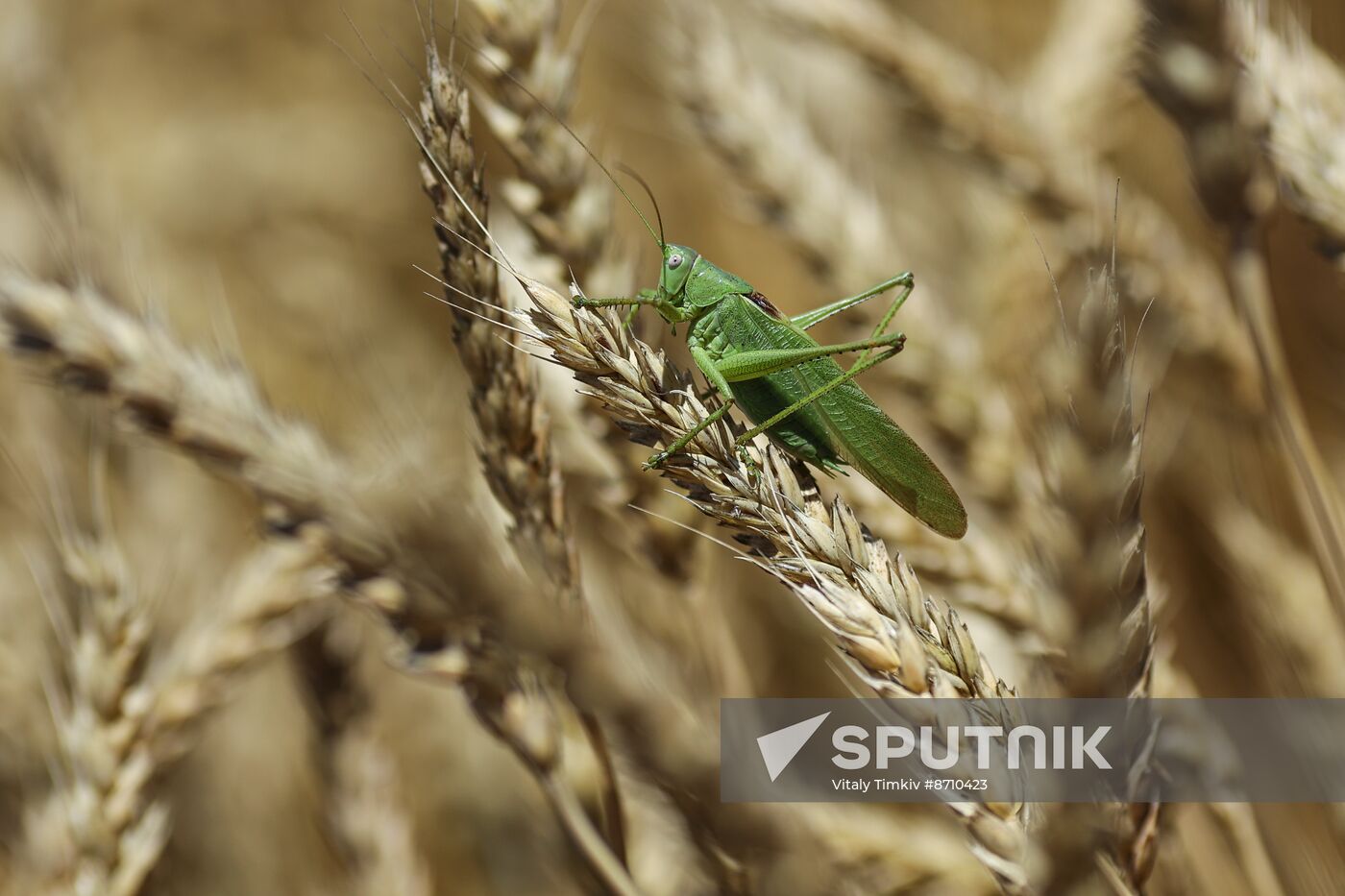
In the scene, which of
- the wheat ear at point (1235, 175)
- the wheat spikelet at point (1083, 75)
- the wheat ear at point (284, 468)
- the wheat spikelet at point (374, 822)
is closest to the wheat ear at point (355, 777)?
the wheat spikelet at point (374, 822)

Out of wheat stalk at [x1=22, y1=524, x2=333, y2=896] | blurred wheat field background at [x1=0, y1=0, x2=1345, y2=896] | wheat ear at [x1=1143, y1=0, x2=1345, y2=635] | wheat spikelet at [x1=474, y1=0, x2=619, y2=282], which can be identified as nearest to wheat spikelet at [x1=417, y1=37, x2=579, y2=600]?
blurred wheat field background at [x1=0, y1=0, x2=1345, y2=896]

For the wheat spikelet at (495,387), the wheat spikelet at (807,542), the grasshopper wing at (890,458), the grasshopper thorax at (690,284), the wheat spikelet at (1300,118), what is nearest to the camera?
the wheat spikelet at (807,542)

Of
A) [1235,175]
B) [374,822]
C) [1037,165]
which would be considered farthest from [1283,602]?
[374,822]

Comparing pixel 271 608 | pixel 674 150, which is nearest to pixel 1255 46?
pixel 271 608

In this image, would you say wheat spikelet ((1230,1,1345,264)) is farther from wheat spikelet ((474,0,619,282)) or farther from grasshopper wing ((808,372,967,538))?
wheat spikelet ((474,0,619,282))

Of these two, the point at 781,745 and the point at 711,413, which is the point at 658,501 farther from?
the point at 781,745

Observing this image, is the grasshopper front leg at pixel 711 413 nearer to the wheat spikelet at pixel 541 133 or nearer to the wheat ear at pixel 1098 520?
the wheat spikelet at pixel 541 133
